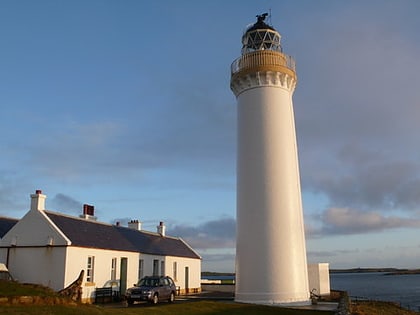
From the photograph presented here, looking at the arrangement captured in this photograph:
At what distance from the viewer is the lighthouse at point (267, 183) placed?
70.5 feet

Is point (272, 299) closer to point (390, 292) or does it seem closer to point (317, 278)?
point (317, 278)

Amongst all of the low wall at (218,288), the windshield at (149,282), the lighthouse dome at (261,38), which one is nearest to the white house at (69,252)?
the windshield at (149,282)

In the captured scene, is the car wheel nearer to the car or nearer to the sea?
the car

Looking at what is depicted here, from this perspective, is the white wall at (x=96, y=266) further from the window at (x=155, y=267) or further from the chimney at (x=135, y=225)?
the chimney at (x=135, y=225)

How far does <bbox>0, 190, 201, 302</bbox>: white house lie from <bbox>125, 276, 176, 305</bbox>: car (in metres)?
2.57

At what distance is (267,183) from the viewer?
22.2m

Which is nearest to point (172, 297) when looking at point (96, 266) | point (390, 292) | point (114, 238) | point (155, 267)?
point (96, 266)

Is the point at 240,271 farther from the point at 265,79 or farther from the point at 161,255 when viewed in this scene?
the point at 161,255

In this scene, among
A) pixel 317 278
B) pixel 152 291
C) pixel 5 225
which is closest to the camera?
pixel 152 291

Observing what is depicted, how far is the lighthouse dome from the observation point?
2473cm

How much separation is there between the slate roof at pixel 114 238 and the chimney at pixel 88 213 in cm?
110

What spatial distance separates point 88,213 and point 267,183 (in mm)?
13982

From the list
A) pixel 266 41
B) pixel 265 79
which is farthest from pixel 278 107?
pixel 266 41

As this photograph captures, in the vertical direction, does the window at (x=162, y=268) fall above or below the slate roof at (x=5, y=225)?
below
